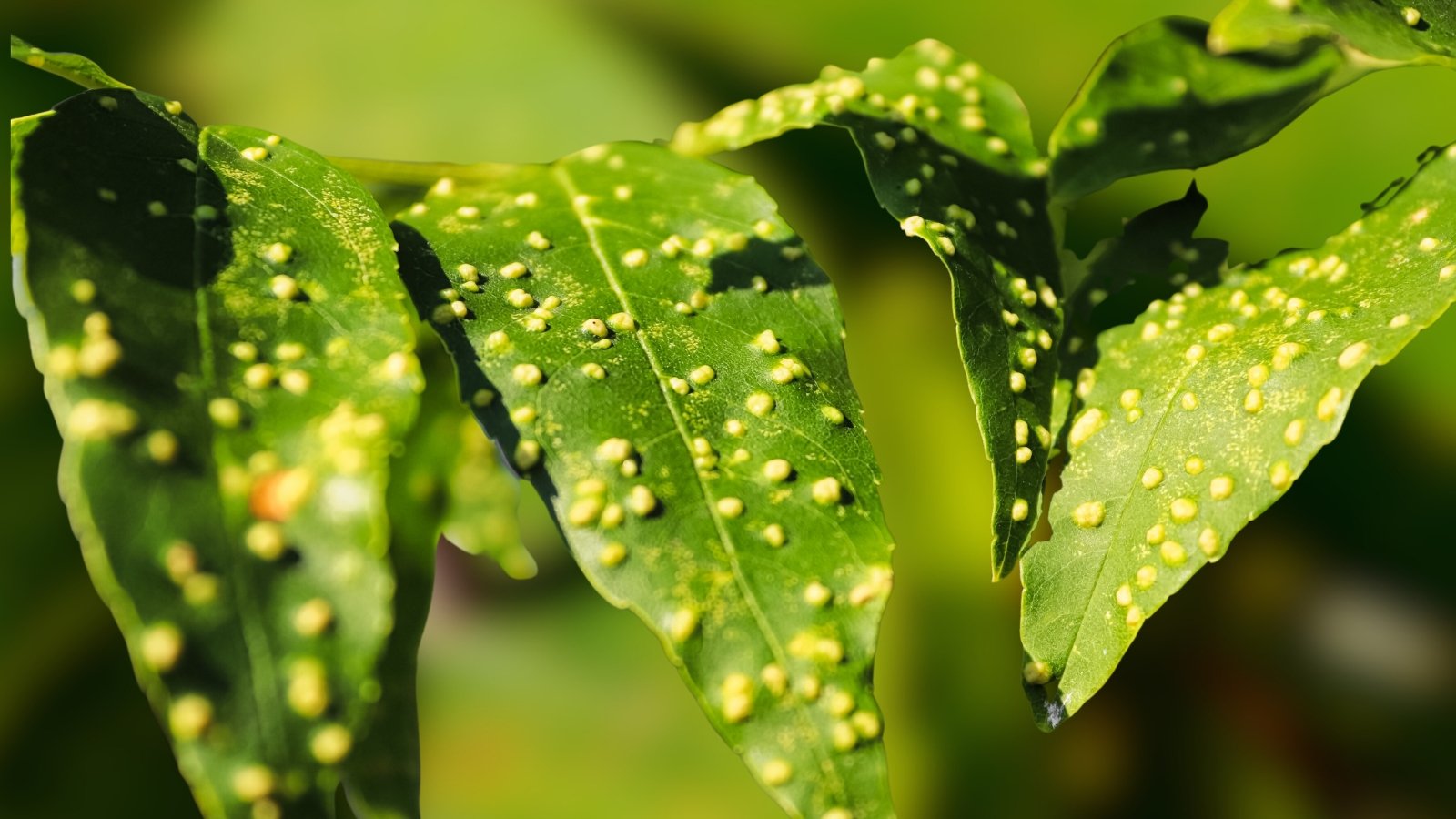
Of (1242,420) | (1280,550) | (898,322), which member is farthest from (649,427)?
(1280,550)

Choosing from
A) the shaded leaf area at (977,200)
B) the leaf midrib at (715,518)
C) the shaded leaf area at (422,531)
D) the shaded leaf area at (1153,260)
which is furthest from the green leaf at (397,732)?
the shaded leaf area at (1153,260)

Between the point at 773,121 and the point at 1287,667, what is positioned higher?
the point at 773,121

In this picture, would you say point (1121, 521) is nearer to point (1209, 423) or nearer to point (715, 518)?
point (1209, 423)

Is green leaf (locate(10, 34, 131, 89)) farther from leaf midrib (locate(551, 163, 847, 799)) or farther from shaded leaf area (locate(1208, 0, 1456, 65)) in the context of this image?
shaded leaf area (locate(1208, 0, 1456, 65))

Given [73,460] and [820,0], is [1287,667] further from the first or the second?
[73,460]

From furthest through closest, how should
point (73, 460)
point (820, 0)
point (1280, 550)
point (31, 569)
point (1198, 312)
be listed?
point (820, 0) < point (1280, 550) < point (31, 569) < point (1198, 312) < point (73, 460)

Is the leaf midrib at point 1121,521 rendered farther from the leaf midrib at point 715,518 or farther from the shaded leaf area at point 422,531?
the shaded leaf area at point 422,531

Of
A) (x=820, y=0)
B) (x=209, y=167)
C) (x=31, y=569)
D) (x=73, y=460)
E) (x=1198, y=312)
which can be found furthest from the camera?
(x=820, y=0)

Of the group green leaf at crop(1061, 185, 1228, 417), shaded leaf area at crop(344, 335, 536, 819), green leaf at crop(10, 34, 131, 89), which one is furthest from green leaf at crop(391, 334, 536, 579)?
green leaf at crop(1061, 185, 1228, 417)
